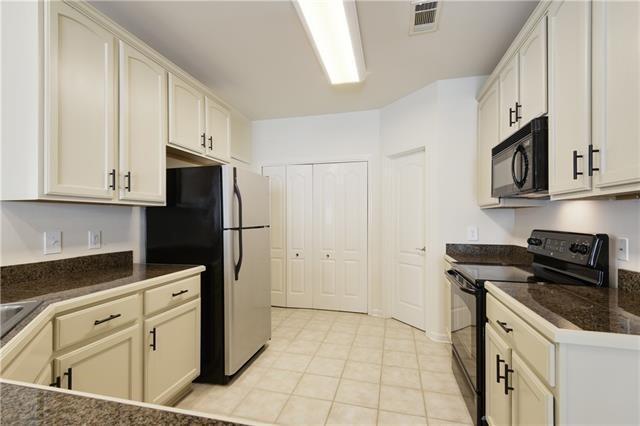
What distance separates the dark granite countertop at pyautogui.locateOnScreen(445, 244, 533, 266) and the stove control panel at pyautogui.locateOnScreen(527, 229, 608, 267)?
564mm

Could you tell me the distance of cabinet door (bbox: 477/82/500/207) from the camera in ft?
7.59

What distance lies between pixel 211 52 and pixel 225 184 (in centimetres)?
114

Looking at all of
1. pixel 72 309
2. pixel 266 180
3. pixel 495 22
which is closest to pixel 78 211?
pixel 72 309

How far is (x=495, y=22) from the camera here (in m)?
2.04

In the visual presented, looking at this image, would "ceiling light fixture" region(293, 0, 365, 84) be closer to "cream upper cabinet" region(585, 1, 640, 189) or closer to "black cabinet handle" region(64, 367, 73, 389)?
"cream upper cabinet" region(585, 1, 640, 189)

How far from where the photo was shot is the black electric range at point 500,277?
4.77 feet

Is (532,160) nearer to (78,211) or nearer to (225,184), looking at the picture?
(225,184)

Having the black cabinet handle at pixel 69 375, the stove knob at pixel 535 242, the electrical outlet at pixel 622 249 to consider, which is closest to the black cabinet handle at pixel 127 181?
the black cabinet handle at pixel 69 375

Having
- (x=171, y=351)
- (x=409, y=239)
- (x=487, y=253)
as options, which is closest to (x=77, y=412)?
(x=171, y=351)

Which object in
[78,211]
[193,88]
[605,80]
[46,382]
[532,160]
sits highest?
[193,88]

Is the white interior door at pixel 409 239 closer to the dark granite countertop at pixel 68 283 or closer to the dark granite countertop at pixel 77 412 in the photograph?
the dark granite countertop at pixel 68 283

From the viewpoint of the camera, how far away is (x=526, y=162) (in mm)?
1687

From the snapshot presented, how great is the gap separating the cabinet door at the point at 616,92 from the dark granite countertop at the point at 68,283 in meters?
2.22

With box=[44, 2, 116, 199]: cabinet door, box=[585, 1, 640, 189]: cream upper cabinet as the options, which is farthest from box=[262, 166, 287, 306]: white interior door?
box=[585, 1, 640, 189]: cream upper cabinet
